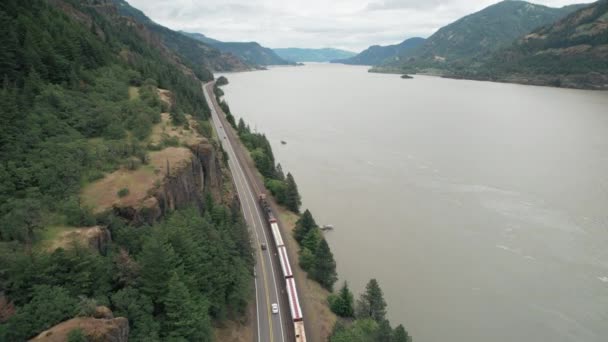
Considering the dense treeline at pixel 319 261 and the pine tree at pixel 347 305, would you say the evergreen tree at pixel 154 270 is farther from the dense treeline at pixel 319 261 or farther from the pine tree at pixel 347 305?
the dense treeline at pixel 319 261

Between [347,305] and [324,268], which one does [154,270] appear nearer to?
[347,305]

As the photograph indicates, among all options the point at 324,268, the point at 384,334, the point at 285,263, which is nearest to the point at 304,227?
the point at 285,263

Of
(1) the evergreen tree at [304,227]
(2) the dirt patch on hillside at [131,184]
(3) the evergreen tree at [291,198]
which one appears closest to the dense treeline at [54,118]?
(2) the dirt patch on hillside at [131,184]

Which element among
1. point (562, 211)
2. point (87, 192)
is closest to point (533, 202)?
point (562, 211)

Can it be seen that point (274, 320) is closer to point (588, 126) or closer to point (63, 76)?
point (63, 76)

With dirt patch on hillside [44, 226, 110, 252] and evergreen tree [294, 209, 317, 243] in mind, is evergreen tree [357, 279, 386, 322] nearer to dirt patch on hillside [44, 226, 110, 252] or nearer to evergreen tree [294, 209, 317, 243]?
evergreen tree [294, 209, 317, 243]

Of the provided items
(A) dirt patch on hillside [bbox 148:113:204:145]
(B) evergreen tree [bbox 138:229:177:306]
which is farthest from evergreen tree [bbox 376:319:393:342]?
(A) dirt patch on hillside [bbox 148:113:204:145]
